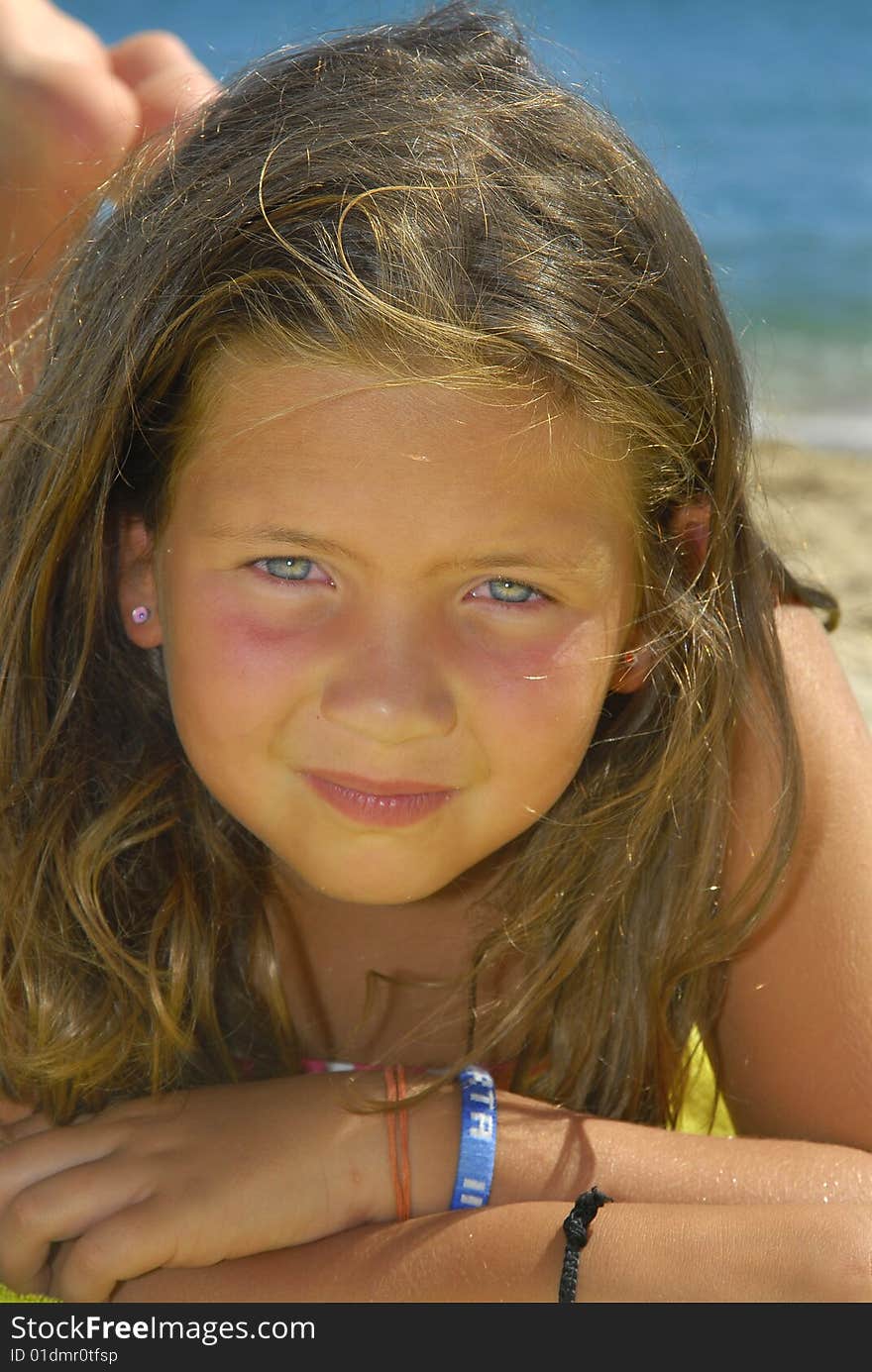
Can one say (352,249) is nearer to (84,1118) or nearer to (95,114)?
(84,1118)

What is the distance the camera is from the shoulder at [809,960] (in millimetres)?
1687

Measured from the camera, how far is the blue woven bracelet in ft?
5.02

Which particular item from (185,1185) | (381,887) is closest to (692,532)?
(381,887)

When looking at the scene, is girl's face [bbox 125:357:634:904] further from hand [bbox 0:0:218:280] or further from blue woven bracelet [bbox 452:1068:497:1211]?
hand [bbox 0:0:218:280]

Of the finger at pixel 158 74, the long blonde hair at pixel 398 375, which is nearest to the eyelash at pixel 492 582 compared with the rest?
the long blonde hair at pixel 398 375

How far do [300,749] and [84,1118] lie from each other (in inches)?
18.6

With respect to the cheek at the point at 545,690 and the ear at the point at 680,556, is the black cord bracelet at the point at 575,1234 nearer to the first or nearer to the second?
the cheek at the point at 545,690

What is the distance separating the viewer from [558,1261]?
143 centimetres

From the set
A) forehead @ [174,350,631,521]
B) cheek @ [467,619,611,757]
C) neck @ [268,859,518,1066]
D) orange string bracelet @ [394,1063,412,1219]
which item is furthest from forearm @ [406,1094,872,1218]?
forehead @ [174,350,631,521]

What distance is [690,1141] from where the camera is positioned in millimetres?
1598

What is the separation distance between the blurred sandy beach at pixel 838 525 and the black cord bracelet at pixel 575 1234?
2012 millimetres

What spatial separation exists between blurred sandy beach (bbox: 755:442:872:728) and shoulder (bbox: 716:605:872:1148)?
4.98 feet

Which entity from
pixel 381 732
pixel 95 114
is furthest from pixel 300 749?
pixel 95 114
